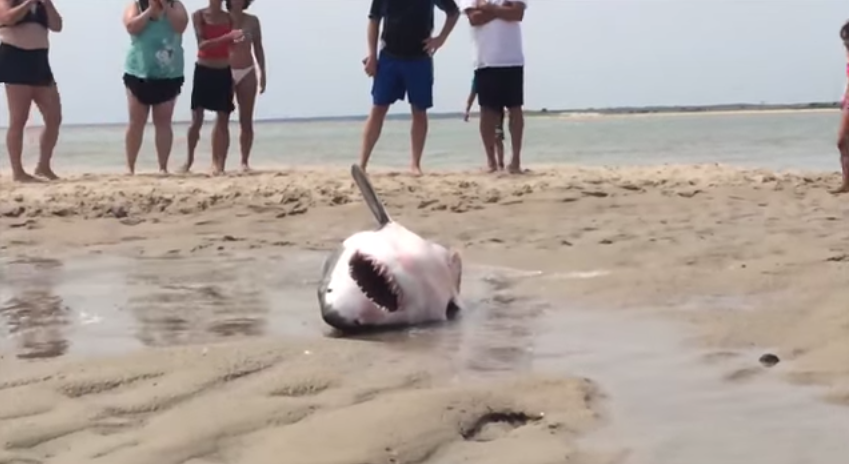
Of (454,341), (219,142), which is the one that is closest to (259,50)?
(219,142)

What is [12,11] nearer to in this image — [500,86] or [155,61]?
[155,61]

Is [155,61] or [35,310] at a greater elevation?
[155,61]

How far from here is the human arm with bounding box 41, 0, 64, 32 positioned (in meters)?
7.97

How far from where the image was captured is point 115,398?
2.57 meters

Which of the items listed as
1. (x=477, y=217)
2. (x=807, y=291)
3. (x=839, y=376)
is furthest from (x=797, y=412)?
(x=477, y=217)

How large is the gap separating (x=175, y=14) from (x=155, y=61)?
0.40m

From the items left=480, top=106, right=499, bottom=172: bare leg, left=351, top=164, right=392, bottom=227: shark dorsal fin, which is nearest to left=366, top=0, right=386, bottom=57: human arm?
left=480, top=106, right=499, bottom=172: bare leg

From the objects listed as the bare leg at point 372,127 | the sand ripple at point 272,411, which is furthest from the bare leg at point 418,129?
the sand ripple at point 272,411

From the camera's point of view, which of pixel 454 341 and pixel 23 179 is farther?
pixel 23 179

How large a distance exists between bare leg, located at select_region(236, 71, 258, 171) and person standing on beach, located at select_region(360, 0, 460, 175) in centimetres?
127

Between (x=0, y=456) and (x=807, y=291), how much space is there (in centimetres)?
262

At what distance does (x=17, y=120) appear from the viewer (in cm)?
795

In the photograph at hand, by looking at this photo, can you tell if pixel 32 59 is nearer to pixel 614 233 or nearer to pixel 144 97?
pixel 144 97

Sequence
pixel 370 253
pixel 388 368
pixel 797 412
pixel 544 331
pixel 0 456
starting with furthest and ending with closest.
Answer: pixel 370 253
pixel 544 331
pixel 388 368
pixel 797 412
pixel 0 456
